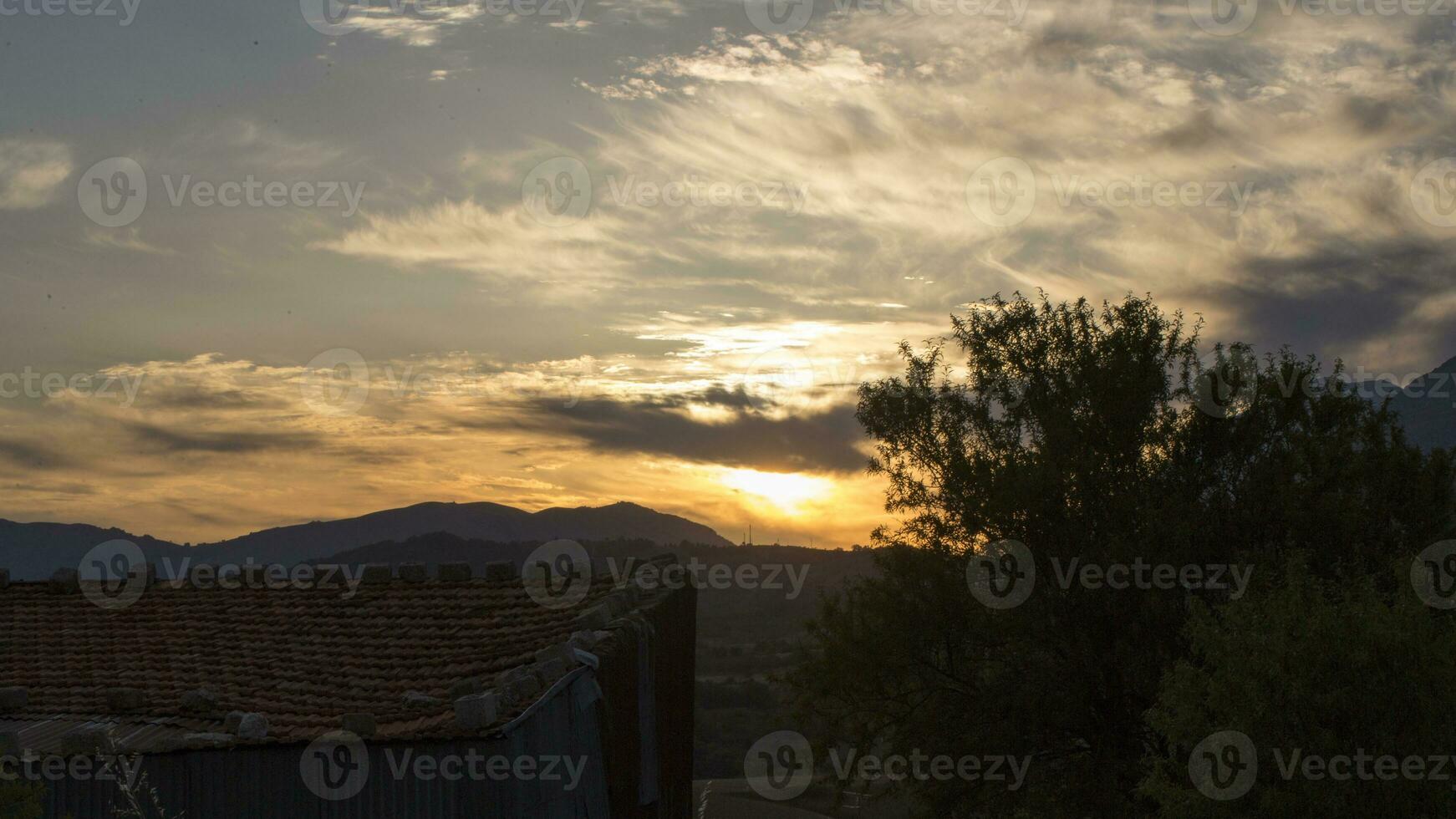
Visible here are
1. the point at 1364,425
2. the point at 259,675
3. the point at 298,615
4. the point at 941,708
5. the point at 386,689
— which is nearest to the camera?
the point at 386,689

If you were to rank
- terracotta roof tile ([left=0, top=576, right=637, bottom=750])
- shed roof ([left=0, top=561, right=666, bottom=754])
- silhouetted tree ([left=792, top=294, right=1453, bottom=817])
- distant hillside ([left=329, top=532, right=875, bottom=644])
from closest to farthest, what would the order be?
shed roof ([left=0, top=561, right=666, bottom=754])
terracotta roof tile ([left=0, top=576, right=637, bottom=750])
silhouetted tree ([left=792, top=294, right=1453, bottom=817])
distant hillside ([left=329, top=532, right=875, bottom=644])

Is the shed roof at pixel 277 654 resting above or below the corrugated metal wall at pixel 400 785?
above

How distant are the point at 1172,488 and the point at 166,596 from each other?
22.2 metres

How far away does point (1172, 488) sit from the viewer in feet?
95.3

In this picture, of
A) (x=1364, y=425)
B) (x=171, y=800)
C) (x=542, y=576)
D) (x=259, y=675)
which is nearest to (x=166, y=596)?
(x=259, y=675)

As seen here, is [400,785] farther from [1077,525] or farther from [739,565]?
[739,565]

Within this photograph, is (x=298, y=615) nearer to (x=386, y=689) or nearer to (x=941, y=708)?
(x=386, y=689)

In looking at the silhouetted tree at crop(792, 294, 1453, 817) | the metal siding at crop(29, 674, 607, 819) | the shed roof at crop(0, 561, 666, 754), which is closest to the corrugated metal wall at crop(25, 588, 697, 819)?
the metal siding at crop(29, 674, 607, 819)

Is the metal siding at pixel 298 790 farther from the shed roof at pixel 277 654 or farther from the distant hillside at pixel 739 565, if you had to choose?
the distant hillside at pixel 739 565

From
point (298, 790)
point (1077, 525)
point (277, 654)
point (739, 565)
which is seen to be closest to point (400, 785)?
point (298, 790)

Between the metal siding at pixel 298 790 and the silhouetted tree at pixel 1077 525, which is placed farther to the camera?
the silhouetted tree at pixel 1077 525

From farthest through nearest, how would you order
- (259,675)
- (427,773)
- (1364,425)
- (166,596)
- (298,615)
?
1. (1364,425)
2. (166,596)
3. (298,615)
4. (259,675)
5. (427,773)

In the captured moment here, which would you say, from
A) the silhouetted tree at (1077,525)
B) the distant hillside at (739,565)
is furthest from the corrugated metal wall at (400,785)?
the distant hillside at (739,565)

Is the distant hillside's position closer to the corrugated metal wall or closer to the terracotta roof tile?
the terracotta roof tile
